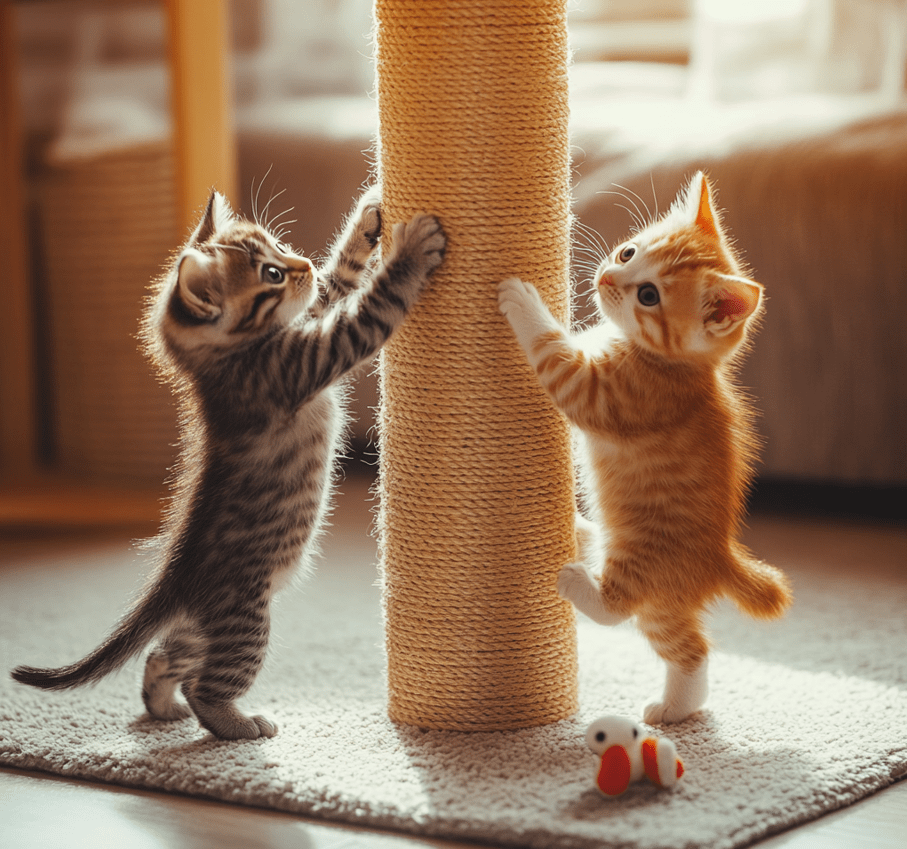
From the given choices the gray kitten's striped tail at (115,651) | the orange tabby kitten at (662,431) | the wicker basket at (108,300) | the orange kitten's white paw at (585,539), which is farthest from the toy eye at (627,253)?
the wicker basket at (108,300)

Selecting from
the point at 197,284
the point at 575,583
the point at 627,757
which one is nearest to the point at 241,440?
the point at 197,284

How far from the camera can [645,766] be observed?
1158 millimetres

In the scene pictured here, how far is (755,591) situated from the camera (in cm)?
132

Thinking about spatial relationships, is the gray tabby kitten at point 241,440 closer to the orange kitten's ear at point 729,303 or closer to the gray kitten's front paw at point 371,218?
the gray kitten's front paw at point 371,218

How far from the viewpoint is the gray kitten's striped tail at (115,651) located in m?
1.28

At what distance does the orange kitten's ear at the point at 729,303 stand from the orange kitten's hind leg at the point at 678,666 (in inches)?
12.8

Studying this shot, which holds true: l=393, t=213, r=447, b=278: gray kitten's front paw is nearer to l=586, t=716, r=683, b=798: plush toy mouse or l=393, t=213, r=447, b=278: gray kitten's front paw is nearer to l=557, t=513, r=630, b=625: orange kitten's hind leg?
l=557, t=513, r=630, b=625: orange kitten's hind leg

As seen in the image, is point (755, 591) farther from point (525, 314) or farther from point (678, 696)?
point (525, 314)

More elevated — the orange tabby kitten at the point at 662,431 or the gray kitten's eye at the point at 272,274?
the gray kitten's eye at the point at 272,274

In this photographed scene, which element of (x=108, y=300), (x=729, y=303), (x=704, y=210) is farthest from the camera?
(x=108, y=300)

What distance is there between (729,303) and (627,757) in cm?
47

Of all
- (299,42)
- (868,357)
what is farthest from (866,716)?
(299,42)

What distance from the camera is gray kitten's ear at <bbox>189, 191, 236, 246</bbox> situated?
1405mm

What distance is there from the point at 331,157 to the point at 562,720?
62.8 inches
